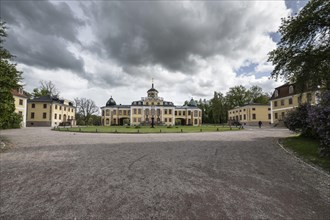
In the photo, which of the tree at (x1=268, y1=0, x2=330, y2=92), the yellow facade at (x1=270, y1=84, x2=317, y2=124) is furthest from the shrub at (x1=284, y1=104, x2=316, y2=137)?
the yellow facade at (x1=270, y1=84, x2=317, y2=124)

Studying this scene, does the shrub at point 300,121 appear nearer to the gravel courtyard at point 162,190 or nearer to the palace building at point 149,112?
the gravel courtyard at point 162,190

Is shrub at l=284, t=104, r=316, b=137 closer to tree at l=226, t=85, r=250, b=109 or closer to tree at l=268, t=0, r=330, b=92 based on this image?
tree at l=268, t=0, r=330, b=92

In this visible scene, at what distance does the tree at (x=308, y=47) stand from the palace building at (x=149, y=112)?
48.7 m

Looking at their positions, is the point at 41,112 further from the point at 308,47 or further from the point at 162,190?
the point at 308,47

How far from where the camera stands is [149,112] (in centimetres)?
6238

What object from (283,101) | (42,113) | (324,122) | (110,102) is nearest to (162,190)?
(324,122)

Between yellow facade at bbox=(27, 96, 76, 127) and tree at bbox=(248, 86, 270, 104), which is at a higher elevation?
tree at bbox=(248, 86, 270, 104)

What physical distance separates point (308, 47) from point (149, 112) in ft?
177

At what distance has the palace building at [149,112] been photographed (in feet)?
203

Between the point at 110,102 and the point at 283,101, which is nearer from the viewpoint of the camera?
the point at 283,101

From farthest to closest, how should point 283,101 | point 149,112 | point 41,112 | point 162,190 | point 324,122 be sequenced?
point 149,112 → point 41,112 → point 283,101 → point 324,122 → point 162,190

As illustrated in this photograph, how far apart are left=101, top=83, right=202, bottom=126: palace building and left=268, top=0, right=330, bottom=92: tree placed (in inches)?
1919

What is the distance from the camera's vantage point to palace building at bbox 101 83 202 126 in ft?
203

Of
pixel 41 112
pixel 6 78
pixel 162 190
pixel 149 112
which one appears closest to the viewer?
pixel 162 190
